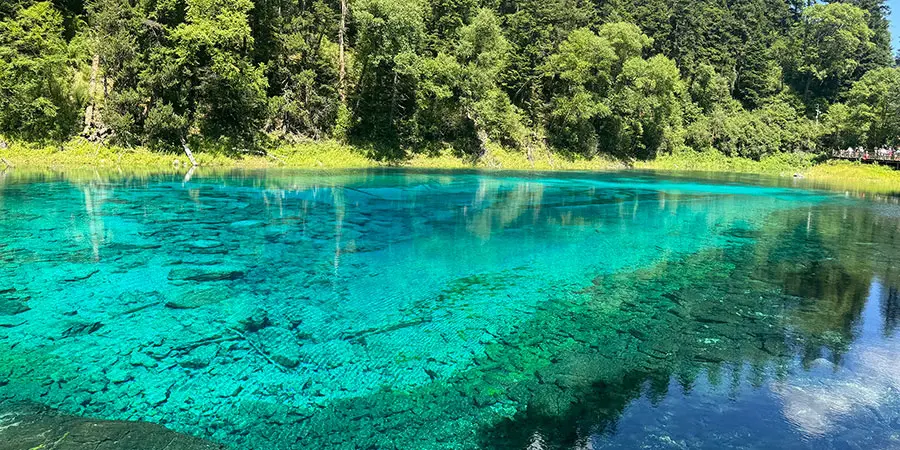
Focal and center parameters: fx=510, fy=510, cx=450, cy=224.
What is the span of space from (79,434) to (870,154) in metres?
73.7

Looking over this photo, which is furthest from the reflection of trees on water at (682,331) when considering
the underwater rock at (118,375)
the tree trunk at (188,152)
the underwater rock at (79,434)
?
the tree trunk at (188,152)

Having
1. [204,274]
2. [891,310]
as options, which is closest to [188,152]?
[204,274]

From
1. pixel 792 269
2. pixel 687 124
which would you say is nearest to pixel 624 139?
pixel 687 124

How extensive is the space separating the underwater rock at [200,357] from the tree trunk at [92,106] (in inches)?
1261

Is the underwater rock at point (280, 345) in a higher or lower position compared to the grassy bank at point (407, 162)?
lower

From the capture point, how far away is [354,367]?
19.8 ft

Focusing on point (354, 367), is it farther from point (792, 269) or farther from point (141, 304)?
point (792, 269)

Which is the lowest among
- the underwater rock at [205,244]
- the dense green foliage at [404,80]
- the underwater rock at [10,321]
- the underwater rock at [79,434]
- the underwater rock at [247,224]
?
the underwater rock at [79,434]

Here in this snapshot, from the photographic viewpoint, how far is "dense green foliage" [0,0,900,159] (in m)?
31.0

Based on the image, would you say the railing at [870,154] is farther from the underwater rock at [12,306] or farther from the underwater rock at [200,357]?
the underwater rock at [12,306]

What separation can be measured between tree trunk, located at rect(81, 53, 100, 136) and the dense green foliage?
0.26ft

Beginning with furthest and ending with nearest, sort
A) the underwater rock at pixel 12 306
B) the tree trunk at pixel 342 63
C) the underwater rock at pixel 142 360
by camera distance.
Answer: the tree trunk at pixel 342 63 → the underwater rock at pixel 12 306 → the underwater rock at pixel 142 360

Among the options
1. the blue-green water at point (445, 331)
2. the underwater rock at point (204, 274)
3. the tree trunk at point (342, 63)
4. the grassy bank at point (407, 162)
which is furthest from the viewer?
the tree trunk at point (342, 63)

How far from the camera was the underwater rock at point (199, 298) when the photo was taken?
7882 millimetres
